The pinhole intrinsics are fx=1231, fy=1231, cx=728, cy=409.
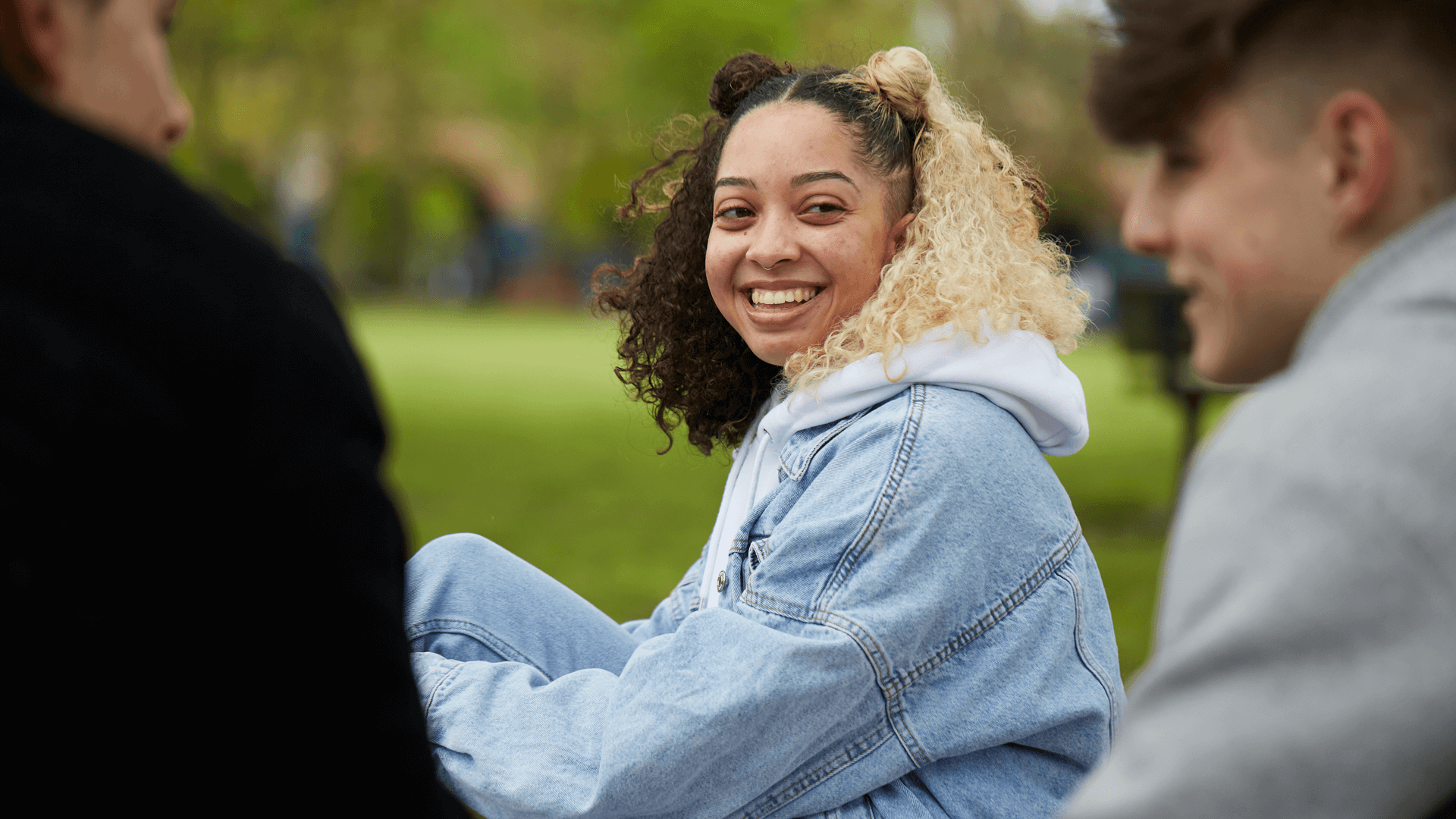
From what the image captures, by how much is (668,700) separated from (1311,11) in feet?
3.76

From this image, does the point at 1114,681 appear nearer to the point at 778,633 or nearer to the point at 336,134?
the point at 778,633

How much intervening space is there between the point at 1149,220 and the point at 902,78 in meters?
1.17

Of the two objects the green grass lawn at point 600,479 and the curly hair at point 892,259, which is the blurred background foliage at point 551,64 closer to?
the curly hair at point 892,259

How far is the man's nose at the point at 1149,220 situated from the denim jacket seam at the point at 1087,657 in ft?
2.47

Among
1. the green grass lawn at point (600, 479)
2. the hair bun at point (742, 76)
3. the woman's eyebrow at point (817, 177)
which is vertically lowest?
the green grass lawn at point (600, 479)

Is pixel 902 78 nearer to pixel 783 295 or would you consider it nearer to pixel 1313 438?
pixel 783 295

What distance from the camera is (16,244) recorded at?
3.41 feet

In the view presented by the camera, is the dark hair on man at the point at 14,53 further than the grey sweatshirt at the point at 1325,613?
Yes

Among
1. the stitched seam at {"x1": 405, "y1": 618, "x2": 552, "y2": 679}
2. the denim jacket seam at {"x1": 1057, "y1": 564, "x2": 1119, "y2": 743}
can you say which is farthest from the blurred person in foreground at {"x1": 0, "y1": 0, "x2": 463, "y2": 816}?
the denim jacket seam at {"x1": 1057, "y1": 564, "x2": 1119, "y2": 743}

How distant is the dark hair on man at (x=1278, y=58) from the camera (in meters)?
1.04

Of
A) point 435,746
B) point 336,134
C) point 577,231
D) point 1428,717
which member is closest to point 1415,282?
point 1428,717

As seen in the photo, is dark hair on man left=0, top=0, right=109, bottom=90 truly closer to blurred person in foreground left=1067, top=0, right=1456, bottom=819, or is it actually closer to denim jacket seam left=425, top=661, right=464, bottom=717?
blurred person in foreground left=1067, top=0, right=1456, bottom=819

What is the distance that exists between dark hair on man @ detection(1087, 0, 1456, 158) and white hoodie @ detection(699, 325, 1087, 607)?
70cm

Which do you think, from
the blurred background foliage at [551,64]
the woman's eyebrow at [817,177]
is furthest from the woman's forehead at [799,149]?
the blurred background foliage at [551,64]
